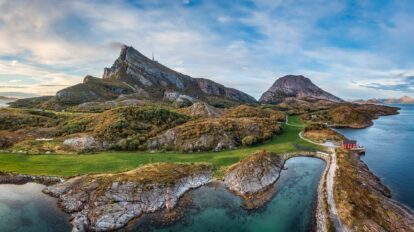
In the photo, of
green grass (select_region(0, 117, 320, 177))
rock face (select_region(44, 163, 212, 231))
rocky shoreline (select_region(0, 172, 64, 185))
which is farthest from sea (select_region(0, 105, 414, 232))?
green grass (select_region(0, 117, 320, 177))

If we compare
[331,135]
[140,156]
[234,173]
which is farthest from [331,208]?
[331,135]

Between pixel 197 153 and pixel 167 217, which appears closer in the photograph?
pixel 167 217

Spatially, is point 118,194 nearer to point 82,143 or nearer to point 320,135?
point 82,143

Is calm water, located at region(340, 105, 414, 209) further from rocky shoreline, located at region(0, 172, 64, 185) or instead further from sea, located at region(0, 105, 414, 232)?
rocky shoreline, located at region(0, 172, 64, 185)

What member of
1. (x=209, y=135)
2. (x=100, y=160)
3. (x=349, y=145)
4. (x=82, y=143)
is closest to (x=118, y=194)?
(x=100, y=160)

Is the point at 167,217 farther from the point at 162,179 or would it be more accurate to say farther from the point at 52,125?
the point at 52,125

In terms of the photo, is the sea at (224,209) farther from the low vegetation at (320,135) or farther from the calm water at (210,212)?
the low vegetation at (320,135)

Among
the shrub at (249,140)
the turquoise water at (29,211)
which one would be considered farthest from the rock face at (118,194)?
the shrub at (249,140)
